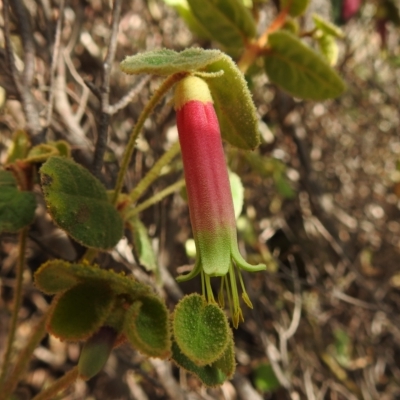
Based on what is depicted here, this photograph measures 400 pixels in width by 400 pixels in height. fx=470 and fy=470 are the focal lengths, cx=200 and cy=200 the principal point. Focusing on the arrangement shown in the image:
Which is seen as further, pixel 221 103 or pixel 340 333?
pixel 340 333

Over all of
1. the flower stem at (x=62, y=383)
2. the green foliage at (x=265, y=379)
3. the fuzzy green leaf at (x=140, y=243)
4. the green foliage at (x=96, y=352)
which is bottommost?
the green foliage at (x=265, y=379)

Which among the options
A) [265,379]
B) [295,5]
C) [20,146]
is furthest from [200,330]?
[265,379]

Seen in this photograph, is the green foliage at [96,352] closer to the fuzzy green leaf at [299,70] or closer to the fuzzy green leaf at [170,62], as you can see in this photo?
the fuzzy green leaf at [170,62]

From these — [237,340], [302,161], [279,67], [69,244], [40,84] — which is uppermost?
[279,67]

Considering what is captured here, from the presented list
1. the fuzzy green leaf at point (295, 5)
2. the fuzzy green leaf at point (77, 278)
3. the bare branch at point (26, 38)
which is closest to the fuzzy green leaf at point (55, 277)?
the fuzzy green leaf at point (77, 278)

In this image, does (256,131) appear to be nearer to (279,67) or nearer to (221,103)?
(221,103)

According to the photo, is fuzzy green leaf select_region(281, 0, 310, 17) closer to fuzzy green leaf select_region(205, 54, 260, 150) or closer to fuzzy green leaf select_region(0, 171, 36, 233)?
fuzzy green leaf select_region(205, 54, 260, 150)

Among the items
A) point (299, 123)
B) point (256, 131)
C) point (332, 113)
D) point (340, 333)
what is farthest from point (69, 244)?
point (332, 113)
